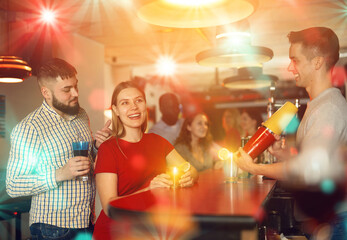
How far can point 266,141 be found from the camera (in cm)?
190

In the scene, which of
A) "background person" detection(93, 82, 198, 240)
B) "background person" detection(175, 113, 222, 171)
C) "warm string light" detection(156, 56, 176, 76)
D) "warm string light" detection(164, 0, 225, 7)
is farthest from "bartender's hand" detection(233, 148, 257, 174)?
"warm string light" detection(156, 56, 176, 76)

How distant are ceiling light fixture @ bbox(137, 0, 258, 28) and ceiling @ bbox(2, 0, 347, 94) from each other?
66.0 inches

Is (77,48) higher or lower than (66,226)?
higher

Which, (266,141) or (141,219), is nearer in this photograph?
(141,219)

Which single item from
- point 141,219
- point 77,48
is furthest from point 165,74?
point 141,219

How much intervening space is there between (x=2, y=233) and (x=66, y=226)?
2011 mm

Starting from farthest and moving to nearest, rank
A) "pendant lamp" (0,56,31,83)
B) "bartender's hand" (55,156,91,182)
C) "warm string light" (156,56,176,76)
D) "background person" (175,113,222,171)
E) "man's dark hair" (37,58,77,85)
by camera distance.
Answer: "warm string light" (156,56,176,76), "background person" (175,113,222,171), "pendant lamp" (0,56,31,83), "man's dark hair" (37,58,77,85), "bartender's hand" (55,156,91,182)

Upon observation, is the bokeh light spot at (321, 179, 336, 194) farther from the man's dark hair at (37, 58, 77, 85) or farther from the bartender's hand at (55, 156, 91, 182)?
the man's dark hair at (37, 58, 77, 85)

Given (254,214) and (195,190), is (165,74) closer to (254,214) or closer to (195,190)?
(195,190)

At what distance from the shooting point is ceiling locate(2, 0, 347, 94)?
402cm

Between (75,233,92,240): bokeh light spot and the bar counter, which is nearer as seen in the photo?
the bar counter

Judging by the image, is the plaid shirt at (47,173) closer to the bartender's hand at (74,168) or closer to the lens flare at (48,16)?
the bartender's hand at (74,168)

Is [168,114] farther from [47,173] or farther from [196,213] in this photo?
[196,213]

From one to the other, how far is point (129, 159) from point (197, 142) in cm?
239
